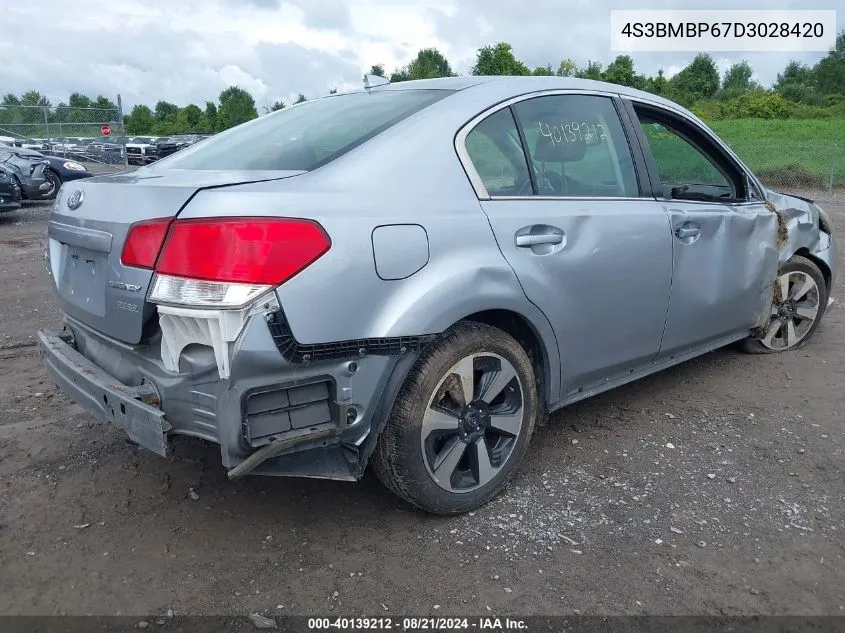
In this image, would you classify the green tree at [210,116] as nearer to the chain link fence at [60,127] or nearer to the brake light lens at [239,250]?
the chain link fence at [60,127]

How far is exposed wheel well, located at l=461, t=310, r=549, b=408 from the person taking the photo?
2.86m

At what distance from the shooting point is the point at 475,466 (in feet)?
9.43

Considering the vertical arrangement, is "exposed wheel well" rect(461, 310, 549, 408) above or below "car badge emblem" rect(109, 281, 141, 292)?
below

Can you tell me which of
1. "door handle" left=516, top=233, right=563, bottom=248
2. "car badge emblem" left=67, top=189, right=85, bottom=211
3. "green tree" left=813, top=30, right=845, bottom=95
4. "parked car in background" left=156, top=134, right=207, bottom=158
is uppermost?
"green tree" left=813, top=30, right=845, bottom=95

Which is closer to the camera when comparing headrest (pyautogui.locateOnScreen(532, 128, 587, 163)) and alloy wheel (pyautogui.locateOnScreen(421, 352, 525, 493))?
alloy wheel (pyautogui.locateOnScreen(421, 352, 525, 493))

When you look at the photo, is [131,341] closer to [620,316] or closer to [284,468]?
[284,468]

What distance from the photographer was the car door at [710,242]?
3.63m

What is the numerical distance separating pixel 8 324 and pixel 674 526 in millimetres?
5185

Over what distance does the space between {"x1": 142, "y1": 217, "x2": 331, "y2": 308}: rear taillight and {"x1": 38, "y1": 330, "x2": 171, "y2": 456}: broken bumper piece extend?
1.20ft

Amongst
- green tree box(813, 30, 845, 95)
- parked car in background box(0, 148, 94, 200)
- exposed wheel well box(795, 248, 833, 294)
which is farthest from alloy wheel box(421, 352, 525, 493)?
green tree box(813, 30, 845, 95)

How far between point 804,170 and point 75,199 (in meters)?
17.7

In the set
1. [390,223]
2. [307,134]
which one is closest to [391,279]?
[390,223]

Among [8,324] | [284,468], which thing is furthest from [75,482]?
[8,324]

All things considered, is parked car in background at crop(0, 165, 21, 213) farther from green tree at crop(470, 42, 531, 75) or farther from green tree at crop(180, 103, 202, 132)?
green tree at crop(180, 103, 202, 132)
